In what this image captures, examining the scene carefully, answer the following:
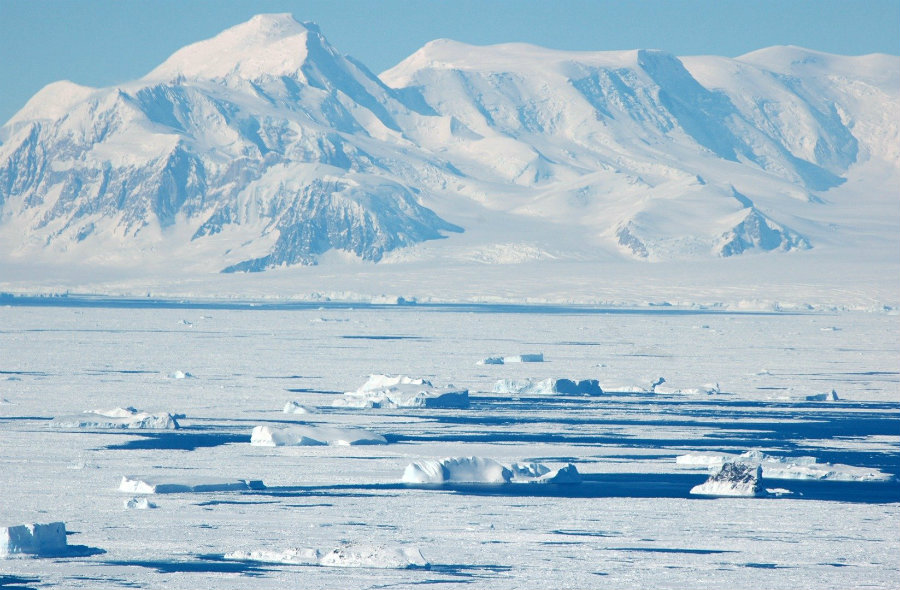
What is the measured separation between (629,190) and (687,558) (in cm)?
18513

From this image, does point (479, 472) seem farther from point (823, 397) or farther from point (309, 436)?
point (823, 397)

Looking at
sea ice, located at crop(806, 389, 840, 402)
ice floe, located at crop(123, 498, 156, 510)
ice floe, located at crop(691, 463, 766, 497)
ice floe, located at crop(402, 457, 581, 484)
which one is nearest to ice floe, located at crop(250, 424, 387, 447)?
ice floe, located at crop(402, 457, 581, 484)

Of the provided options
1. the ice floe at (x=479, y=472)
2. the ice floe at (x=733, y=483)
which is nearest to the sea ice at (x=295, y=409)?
the ice floe at (x=479, y=472)

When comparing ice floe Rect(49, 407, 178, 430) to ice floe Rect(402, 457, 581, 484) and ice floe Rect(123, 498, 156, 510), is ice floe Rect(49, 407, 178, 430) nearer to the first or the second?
ice floe Rect(402, 457, 581, 484)

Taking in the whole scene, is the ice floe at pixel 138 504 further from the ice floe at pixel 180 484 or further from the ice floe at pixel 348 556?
the ice floe at pixel 348 556

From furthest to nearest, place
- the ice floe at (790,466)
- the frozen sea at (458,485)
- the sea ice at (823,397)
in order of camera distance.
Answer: the sea ice at (823,397), the ice floe at (790,466), the frozen sea at (458,485)

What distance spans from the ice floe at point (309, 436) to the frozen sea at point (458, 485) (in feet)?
1.61

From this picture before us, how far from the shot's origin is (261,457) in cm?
2453

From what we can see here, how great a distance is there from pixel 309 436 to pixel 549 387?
12160mm

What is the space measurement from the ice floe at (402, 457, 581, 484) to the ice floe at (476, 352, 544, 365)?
24.4m

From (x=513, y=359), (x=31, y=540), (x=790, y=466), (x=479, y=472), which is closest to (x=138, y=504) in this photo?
(x=31, y=540)

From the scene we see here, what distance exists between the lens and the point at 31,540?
1662 cm

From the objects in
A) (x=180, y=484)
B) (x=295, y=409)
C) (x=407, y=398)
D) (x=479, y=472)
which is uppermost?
(x=407, y=398)

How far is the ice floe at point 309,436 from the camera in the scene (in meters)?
26.3
